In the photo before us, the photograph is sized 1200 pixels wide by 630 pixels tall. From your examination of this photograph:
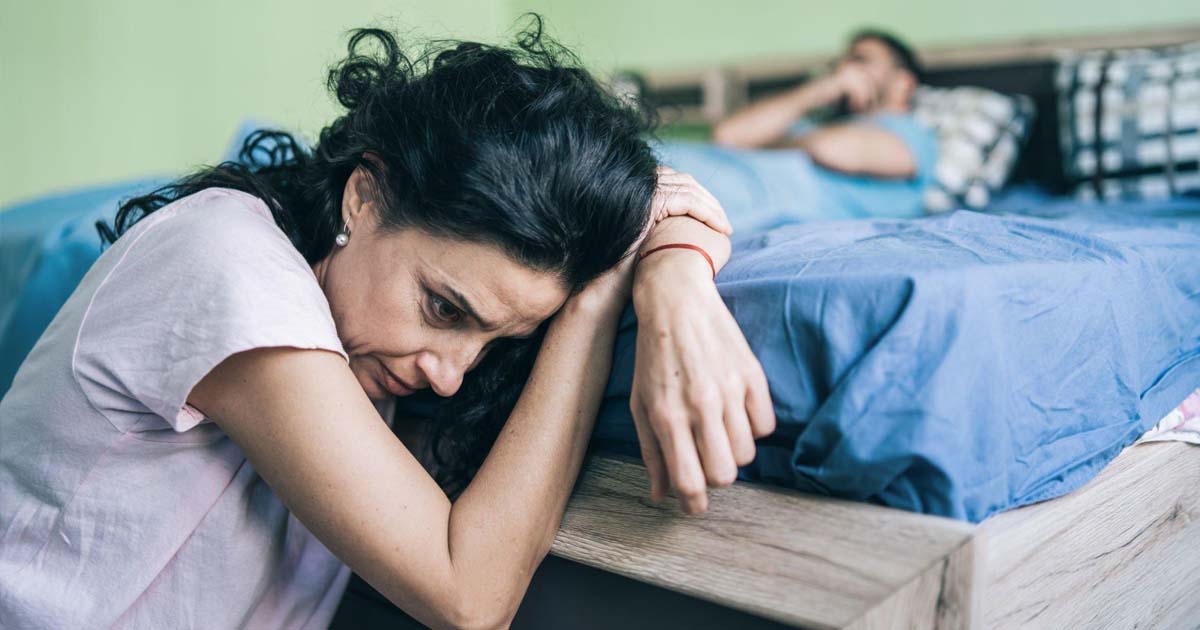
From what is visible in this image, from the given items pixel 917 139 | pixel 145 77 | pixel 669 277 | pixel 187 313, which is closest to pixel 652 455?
pixel 669 277

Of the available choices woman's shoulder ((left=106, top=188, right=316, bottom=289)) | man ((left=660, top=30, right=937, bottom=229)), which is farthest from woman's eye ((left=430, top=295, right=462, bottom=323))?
man ((left=660, top=30, right=937, bottom=229))

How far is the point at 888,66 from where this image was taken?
8.48ft

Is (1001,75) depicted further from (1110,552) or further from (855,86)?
(1110,552)

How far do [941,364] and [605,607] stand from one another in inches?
15.1

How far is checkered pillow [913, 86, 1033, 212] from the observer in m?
2.32

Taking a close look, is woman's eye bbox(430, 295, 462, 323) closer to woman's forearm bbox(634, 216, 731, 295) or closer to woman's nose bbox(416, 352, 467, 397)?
woman's nose bbox(416, 352, 467, 397)

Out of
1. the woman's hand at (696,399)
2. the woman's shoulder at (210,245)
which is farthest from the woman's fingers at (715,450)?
the woman's shoulder at (210,245)

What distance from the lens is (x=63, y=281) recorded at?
1.35 m

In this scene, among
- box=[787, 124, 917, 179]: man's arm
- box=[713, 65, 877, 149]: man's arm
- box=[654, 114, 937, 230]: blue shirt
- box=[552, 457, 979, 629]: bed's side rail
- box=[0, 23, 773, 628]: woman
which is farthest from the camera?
box=[713, 65, 877, 149]: man's arm

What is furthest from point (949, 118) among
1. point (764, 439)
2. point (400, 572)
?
point (400, 572)

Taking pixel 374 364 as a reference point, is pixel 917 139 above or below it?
below

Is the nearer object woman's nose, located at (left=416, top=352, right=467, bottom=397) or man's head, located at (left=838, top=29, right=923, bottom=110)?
woman's nose, located at (left=416, top=352, right=467, bottom=397)

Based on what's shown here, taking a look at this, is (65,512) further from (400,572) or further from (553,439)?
(553,439)

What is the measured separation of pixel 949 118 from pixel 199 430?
2120 millimetres
